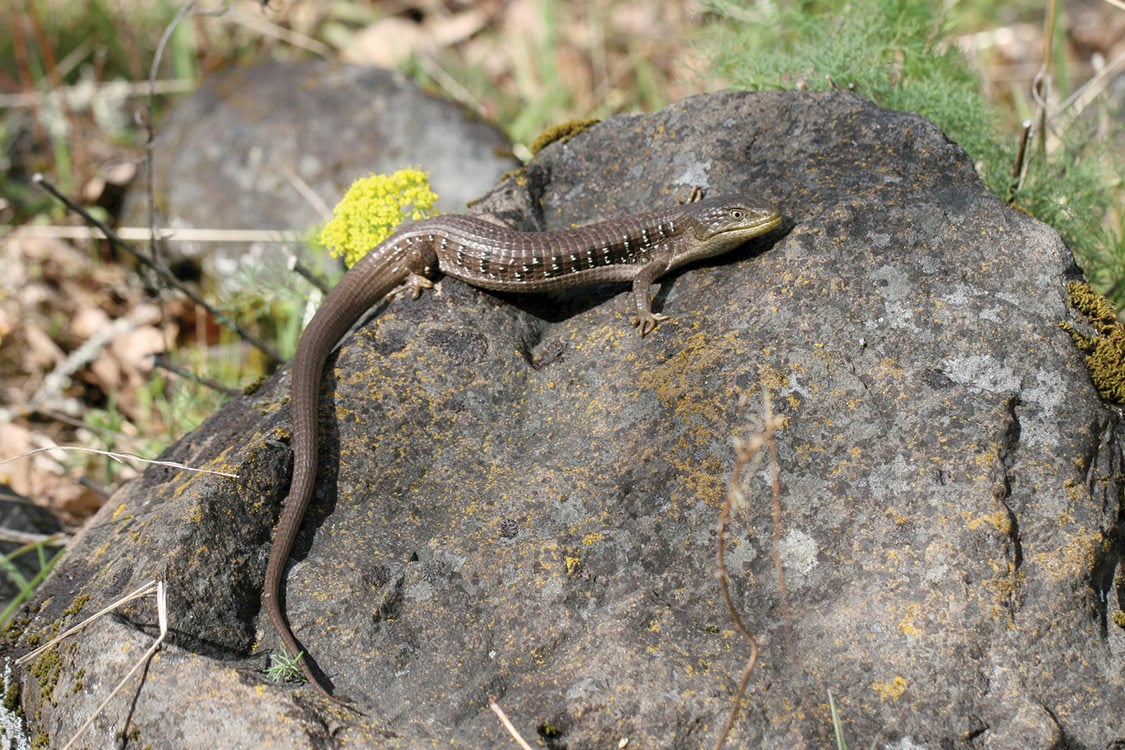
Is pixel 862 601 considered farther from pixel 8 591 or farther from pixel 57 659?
pixel 8 591

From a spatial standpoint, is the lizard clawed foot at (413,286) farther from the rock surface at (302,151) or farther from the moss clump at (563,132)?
the rock surface at (302,151)

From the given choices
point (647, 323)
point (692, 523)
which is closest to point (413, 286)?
point (647, 323)

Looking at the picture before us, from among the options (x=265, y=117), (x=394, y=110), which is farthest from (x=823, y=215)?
(x=265, y=117)

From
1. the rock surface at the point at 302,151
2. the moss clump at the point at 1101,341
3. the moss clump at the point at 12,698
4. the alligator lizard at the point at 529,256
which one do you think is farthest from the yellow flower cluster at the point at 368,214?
the moss clump at the point at 1101,341

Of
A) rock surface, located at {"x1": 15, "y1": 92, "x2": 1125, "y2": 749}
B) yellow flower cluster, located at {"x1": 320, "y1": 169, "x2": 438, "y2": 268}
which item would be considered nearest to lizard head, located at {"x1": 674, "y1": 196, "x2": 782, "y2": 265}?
rock surface, located at {"x1": 15, "y1": 92, "x2": 1125, "y2": 749}

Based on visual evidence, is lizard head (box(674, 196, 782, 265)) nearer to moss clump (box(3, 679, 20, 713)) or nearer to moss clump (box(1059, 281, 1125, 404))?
moss clump (box(1059, 281, 1125, 404))

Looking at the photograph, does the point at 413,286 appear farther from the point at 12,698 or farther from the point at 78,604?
the point at 12,698

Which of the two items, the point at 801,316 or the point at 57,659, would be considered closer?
the point at 57,659
